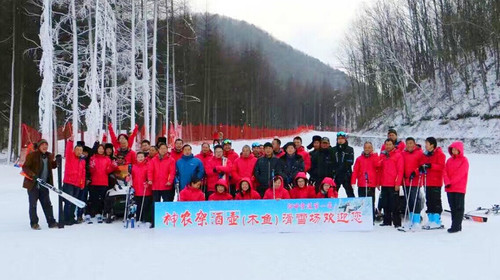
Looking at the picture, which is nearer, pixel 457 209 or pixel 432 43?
pixel 457 209

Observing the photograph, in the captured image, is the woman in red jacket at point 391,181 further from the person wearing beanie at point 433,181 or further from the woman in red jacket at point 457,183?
the woman in red jacket at point 457,183

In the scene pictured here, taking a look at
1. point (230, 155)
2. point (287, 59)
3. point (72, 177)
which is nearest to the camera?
point (72, 177)

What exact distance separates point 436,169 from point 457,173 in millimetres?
415

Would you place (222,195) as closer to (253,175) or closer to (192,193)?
(192,193)

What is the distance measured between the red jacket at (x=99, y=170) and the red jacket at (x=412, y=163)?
625 cm

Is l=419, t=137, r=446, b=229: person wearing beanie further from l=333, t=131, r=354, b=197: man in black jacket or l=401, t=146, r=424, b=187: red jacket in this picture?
l=333, t=131, r=354, b=197: man in black jacket

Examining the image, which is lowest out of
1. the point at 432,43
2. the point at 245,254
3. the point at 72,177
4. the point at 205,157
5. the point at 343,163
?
the point at 245,254

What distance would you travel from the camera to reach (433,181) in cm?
847

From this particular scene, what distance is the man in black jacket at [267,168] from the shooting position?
29.5ft

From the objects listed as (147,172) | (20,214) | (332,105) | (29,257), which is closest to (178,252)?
(29,257)

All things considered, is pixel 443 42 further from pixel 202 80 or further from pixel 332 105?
pixel 332 105

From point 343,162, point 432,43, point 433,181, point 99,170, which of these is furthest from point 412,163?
point 432,43

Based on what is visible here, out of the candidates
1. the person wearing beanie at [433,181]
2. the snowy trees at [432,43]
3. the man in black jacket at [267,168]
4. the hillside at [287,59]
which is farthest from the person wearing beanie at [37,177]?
the hillside at [287,59]

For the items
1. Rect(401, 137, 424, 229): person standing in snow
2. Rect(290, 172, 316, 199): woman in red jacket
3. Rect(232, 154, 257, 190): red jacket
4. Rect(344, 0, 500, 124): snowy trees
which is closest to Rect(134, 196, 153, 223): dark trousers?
Rect(232, 154, 257, 190): red jacket
